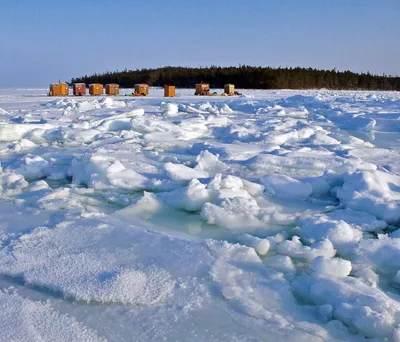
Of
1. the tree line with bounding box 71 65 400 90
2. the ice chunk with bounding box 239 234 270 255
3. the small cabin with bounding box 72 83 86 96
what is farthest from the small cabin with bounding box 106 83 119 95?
the ice chunk with bounding box 239 234 270 255

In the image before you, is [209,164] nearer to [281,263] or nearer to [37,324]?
[281,263]

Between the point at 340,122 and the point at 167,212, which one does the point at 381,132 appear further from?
the point at 167,212

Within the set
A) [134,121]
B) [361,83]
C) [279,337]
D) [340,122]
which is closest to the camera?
[279,337]

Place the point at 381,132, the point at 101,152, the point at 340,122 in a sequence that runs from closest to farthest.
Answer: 1. the point at 101,152
2. the point at 381,132
3. the point at 340,122

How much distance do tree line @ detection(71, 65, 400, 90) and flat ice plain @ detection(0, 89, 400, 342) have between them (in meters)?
33.2

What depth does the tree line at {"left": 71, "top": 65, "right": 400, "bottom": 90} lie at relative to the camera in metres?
36.5

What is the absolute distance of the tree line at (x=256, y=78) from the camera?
36.5 meters

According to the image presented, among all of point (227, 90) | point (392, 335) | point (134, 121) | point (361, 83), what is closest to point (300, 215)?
point (392, 335)

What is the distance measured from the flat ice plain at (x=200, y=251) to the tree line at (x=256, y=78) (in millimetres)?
33178

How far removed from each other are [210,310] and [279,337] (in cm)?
28

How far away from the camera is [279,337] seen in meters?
1.39

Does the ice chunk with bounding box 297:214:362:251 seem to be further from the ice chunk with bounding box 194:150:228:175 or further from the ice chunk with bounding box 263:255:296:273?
the ice chunk with bounding box 194:150:228:175

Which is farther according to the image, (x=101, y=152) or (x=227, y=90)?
(x=227, y=90)

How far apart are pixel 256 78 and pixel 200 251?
36.2 metres
